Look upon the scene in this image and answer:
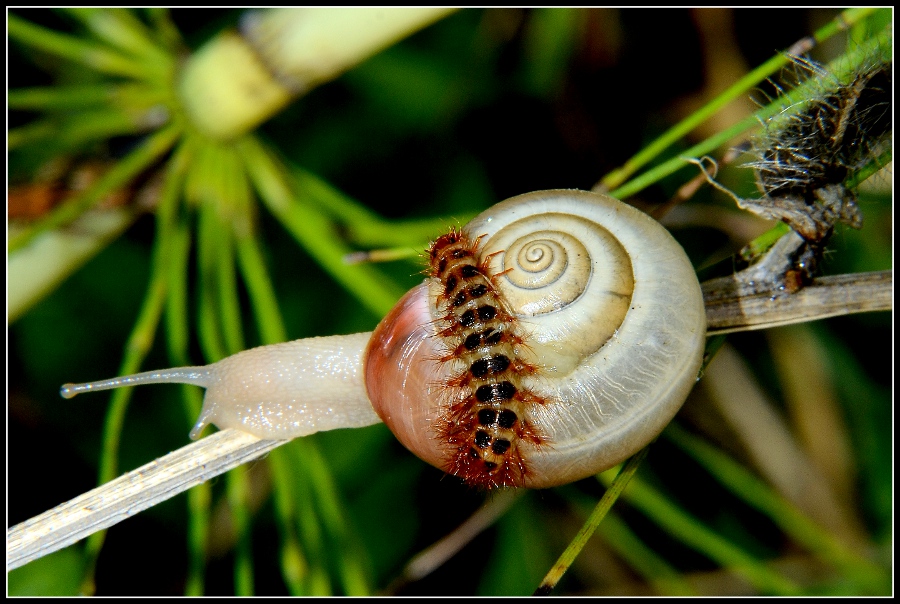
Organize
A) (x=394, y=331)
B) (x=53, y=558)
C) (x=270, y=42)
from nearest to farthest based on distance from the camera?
(x=394, y=331)
(x=270, y=42)
(x=53, y=558)

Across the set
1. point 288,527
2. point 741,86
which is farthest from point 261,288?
point 741,86

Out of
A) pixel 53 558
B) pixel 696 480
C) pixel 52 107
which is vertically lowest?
pixel 696 480

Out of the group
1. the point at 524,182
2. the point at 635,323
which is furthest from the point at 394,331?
the point at 524,182

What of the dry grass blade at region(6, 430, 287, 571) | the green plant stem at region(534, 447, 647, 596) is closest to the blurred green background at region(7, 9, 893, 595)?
the dry grass blade at region(6, 430, 287, 571)

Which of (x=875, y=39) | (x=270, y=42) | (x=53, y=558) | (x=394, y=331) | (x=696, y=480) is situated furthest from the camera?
(x=696, y=480)

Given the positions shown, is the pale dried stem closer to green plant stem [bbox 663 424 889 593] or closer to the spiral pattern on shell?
the spiral pattern on shell

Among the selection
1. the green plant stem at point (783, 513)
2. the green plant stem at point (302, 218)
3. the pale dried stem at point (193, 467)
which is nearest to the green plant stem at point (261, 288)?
the green plant stem at point (302, 218)

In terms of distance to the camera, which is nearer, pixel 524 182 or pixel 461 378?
pixel 461 378

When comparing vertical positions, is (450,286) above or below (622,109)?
below

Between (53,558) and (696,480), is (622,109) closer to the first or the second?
(696,480)
